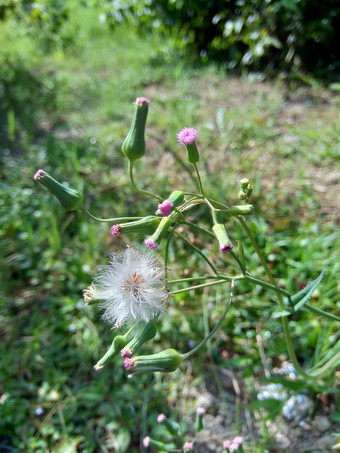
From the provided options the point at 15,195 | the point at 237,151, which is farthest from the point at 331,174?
the point at 15,195

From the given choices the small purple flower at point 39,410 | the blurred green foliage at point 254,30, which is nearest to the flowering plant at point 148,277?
the small purple flower at point 39,410

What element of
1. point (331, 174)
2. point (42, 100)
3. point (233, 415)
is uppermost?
point (42, 100)

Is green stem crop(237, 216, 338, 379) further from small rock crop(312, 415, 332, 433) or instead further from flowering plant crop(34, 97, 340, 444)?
small rock crop(312, 415, 332, 433)

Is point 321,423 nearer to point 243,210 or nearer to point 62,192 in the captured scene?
point 243,210

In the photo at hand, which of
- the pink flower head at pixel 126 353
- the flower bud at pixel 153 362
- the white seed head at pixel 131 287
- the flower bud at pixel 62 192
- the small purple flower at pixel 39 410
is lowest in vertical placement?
the small purple flower at pixel 39 410

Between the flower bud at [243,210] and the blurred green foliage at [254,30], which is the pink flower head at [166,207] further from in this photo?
the blurred green foliage at [254,30]

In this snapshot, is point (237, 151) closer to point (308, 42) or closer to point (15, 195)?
point (308, 42)

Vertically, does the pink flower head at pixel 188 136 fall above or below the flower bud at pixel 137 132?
below

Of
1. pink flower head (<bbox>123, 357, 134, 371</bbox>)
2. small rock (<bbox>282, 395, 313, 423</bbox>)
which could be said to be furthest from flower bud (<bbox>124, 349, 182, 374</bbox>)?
small rock (<bbox>282, 395, 313, 423</bbox>)

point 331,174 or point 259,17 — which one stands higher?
point 259,17
